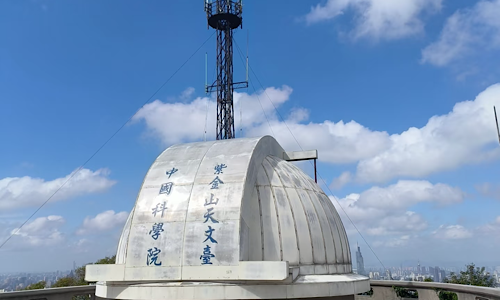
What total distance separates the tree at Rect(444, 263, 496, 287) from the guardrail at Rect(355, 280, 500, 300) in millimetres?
17073

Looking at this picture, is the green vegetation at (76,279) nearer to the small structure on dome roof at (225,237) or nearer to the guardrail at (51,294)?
the guardrail at (51,294)

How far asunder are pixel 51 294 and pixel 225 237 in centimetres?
1364

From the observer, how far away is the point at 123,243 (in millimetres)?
17453

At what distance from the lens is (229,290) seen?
44.7ft

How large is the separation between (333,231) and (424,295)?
10286 mm

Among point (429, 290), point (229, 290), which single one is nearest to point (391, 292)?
point (429, 290)

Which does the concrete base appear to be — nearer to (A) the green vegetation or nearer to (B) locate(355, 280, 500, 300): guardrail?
(B) locate(355, 280, 500, 300): guardrail

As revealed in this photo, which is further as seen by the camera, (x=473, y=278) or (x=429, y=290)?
(x=473, y=278)

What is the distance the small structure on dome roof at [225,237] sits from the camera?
13.8m

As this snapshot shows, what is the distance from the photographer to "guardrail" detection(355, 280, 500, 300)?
59.5 feet

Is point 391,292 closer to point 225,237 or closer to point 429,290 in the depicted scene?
point 429,290

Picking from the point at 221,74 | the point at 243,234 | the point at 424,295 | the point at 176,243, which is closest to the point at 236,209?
the point at 243,234

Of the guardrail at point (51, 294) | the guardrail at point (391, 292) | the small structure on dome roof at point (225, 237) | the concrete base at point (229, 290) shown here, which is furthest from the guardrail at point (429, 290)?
the guardrail at point (51, 294)

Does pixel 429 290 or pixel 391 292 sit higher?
pixel 429 290
